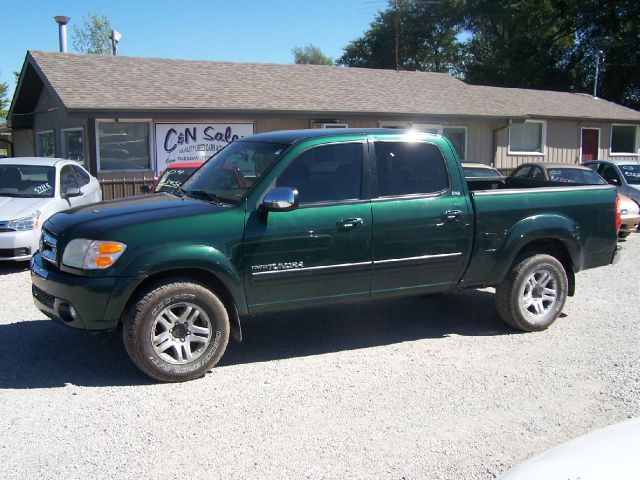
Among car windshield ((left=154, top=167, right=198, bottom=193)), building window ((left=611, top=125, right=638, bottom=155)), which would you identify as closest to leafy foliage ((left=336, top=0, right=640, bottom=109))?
building window ((left=611, top=125, right=638, bottom=155))

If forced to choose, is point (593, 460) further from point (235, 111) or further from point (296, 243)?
point (235, 111)

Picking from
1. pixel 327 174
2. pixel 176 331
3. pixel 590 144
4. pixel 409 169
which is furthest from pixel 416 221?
pixel 590 144

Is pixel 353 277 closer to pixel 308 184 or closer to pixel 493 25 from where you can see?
pixel 308 184

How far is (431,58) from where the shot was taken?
5184cm

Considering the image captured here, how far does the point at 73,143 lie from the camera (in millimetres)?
16703

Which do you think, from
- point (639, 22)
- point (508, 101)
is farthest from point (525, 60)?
point (508, 101)

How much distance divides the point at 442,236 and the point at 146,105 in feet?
36.1

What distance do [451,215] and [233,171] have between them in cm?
197

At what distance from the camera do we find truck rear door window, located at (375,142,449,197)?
225 inches

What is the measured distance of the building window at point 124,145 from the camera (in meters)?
15.5

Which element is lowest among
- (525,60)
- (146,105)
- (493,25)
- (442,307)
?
(442,307)

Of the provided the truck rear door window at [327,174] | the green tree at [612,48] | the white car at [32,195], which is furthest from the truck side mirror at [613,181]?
the green tree at [612,48]

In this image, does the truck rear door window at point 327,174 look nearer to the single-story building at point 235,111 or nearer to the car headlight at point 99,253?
the car headlight at point 99,253

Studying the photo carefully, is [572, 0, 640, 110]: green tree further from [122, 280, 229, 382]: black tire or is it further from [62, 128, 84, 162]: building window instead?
[122, 280, 229, 382]: black tire
